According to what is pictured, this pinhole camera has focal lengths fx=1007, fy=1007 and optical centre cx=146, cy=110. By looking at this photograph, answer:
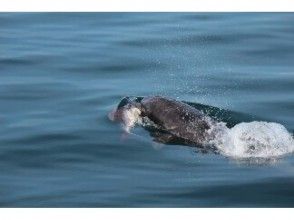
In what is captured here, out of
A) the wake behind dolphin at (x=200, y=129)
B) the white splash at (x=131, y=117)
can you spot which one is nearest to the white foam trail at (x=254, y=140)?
the wake behind dolphin at (x=200, y=129)

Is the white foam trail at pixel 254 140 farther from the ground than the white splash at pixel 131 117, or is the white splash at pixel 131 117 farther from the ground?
the white splash at pixel 131 117

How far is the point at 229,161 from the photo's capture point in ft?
45.8

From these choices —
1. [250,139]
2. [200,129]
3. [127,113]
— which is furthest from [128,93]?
[250,139]

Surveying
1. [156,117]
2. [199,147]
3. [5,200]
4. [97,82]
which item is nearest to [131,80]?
[97,82]

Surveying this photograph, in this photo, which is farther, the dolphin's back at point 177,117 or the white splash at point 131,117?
the white splash at point 131,117

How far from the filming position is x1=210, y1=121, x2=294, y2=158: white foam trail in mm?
14344

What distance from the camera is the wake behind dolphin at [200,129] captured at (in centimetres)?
1448

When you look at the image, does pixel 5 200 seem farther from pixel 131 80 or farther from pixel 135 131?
pixel 131 80

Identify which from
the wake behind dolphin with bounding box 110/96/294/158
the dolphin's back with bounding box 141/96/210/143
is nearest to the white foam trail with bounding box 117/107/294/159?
the wake behind dolphin with bounding box 110/96/294/158

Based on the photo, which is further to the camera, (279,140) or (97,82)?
(97,82)

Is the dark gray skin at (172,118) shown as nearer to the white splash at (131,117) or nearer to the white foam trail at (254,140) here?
the white splash at (131,117)

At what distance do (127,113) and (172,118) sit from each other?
72cm

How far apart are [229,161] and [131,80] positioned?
3745 mm

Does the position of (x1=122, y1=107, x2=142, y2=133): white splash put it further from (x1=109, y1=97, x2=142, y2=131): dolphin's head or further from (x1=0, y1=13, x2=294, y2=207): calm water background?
(x1=0, y1=13, x2=294, y2=207): calm water background
